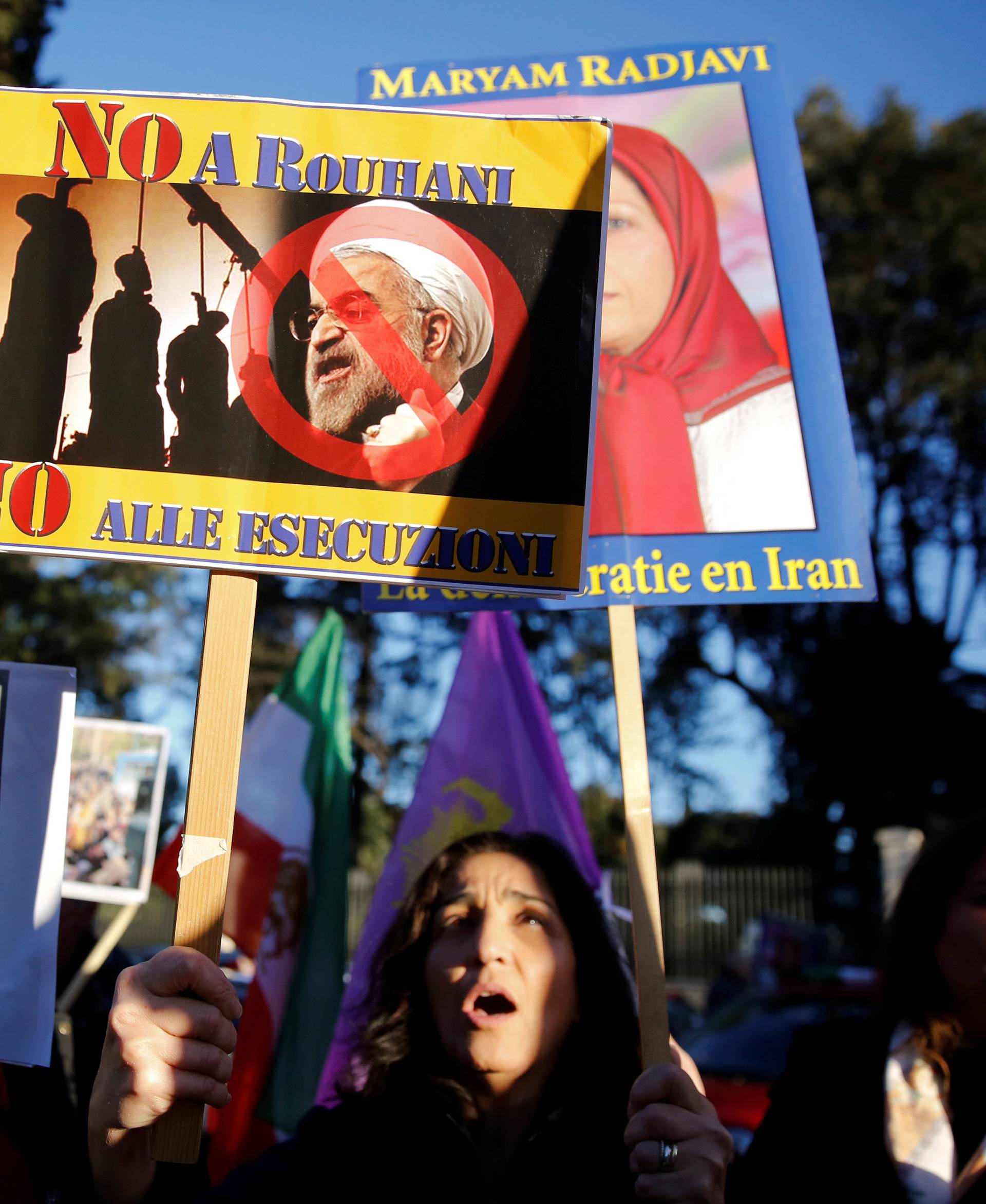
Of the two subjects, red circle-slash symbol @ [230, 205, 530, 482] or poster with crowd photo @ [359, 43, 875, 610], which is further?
poster with crowd photo @ [359, 43, 875, 610]

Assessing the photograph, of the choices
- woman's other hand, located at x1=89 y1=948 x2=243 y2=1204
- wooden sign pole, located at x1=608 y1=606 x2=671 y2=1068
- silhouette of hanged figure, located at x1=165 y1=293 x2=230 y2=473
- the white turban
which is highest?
the white turban

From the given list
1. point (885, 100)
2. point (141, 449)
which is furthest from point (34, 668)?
point (885, 100)

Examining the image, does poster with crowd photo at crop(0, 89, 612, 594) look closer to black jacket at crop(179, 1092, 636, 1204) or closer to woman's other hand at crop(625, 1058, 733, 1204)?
woman's other hand at crop(625, 1058, 733, 1204)

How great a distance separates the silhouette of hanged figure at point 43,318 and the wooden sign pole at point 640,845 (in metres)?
1.05

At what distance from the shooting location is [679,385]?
9.15 ft

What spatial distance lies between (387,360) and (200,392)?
318 millimetres

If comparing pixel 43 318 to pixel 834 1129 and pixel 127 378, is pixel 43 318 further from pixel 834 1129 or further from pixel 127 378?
pixel 834 1129

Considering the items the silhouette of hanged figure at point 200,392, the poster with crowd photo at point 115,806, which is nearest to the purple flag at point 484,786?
the silhouette of hanged figure at point 200,392

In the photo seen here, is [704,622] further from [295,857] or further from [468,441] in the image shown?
[468,441]

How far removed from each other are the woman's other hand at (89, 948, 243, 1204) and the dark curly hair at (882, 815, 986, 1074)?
4.53 feet

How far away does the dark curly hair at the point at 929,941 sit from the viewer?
7.52 ft

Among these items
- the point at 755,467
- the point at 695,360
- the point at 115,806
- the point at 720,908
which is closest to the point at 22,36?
the point at 115,806

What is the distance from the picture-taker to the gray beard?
6.48ft

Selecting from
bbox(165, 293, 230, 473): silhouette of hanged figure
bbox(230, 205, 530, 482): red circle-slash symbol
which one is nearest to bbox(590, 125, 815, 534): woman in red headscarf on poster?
bbox(230, 205, 530, 482): red circle-slash symbol
